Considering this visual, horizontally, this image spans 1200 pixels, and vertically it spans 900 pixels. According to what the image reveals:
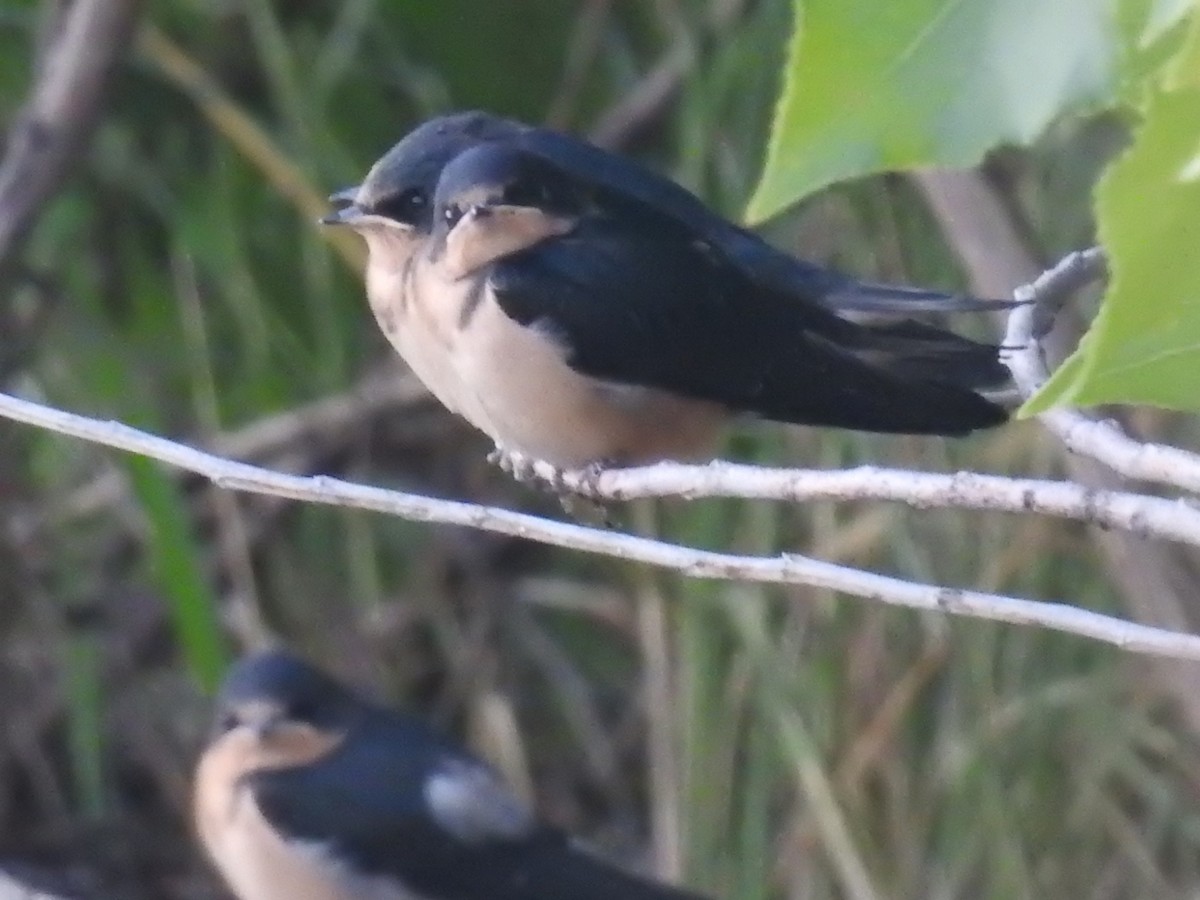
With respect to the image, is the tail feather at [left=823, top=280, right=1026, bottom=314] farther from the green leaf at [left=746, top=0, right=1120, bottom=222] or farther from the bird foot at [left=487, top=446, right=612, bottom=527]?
the green leaf at [left=746, top=0, right=1120, bottom=222]

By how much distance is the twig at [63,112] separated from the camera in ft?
6.31

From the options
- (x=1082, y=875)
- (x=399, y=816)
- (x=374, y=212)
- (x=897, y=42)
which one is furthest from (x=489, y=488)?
(x=897, y=42)

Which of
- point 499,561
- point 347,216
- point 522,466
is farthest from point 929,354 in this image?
point 499,561

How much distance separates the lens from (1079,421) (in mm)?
677

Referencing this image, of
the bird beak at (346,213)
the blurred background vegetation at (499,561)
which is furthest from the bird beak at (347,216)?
the blurred background vegetation at (499,561)

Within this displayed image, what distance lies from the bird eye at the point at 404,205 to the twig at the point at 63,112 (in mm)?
683

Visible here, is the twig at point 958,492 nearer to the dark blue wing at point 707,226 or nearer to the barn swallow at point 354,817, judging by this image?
the dark blue wing at point 707,226

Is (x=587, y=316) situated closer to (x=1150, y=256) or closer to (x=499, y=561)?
(x=1150, y=256)

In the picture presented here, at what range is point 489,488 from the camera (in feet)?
8.42

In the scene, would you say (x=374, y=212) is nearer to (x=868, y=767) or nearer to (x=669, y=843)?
(x=868, y=767)

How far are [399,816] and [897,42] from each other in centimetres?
205

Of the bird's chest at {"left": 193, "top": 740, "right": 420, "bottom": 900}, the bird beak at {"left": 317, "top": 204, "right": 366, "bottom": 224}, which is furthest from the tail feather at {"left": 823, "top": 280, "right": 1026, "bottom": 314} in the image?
the bird's chest at {"left": 193, "top": 740, "right": 420, "bottom": 900}

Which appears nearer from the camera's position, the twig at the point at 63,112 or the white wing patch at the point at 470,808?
the twig at the point at 63,112

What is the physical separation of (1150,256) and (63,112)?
5.95ft
